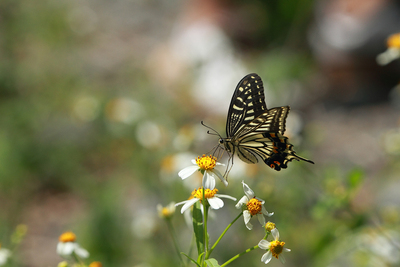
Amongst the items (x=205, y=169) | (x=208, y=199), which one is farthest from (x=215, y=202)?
(x=205, y=169)

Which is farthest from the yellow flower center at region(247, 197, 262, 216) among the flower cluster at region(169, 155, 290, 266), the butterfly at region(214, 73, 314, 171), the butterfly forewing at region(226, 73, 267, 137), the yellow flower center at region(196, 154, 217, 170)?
the butterfly forewing at region(226, 73, 267, 137)

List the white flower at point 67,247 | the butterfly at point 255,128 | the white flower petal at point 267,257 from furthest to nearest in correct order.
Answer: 1. the butterfly at point 255,128
2. the white flower at point 67,247
3. the white flower petal at point 267,257

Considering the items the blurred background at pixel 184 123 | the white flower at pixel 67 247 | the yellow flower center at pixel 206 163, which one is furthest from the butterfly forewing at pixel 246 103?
the white flower at pixel 67 247

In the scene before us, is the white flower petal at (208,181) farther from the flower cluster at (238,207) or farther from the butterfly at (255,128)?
the butterfly at (255,128)

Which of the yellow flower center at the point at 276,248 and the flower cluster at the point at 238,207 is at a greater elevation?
the flower cluster at the point at 238,207

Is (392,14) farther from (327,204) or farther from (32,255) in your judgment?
(32,255)

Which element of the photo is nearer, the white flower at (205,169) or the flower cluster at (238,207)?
the flower cluster at (238,207)

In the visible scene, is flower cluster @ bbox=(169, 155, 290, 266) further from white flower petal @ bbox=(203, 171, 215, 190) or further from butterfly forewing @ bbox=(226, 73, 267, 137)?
butterfly forewing @ bbox=(226, 73, 267, 137)
